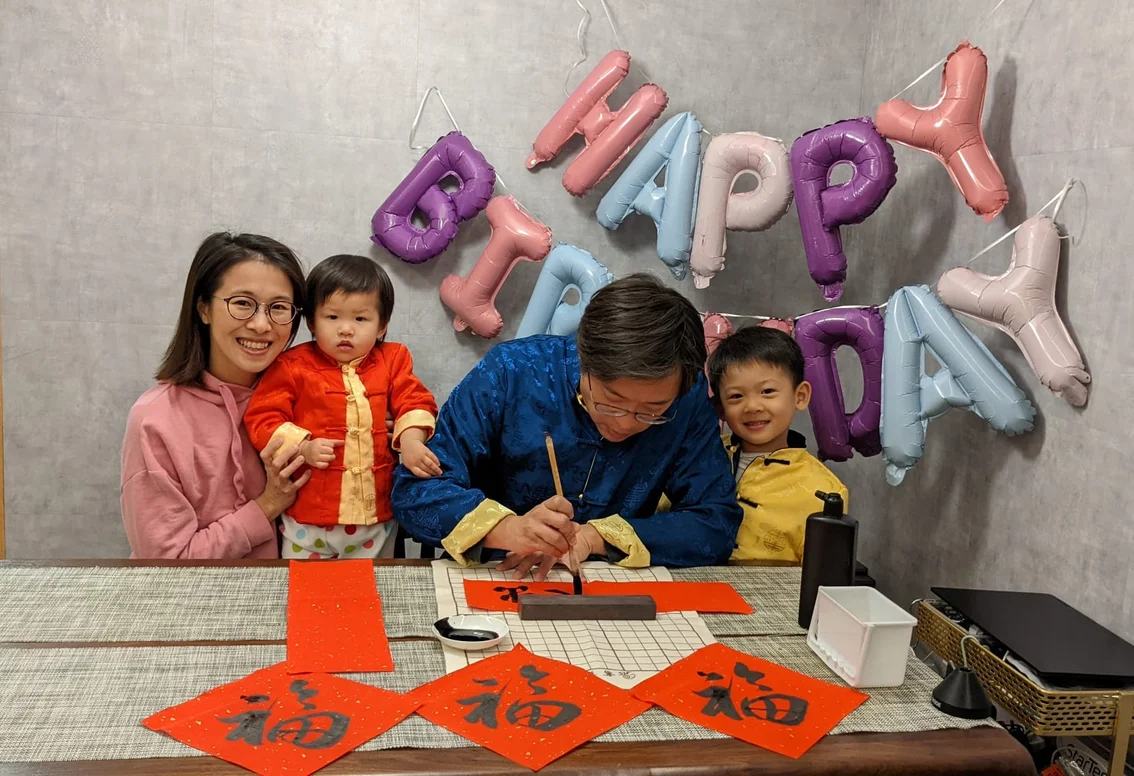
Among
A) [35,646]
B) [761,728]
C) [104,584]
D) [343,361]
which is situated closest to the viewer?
[761,728]

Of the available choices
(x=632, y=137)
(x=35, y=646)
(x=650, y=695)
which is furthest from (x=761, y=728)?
(x=632, y=137)

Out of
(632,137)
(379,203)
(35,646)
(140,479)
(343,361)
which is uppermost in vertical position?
(632,137)

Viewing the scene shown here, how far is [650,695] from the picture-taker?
136 centimetres

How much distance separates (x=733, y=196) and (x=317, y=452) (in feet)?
4.62

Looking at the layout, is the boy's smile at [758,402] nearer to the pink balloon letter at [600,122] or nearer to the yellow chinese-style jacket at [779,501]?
the yellow chinese-style jacket at [779,501]

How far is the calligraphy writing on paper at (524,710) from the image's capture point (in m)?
1.27

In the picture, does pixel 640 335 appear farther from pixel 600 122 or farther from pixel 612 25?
pixel 612 25

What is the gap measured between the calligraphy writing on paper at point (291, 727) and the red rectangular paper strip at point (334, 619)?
0.12 meters

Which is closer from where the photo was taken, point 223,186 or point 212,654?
point 212,654

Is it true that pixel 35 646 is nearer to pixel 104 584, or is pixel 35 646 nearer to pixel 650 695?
pixel 104 584

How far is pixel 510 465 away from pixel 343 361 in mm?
517

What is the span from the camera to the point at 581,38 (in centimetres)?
301

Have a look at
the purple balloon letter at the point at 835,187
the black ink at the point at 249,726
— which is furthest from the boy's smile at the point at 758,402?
the black ink at the point at 249,726

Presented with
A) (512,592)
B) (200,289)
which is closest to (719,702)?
(512,592)
